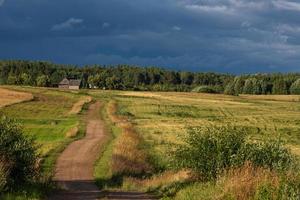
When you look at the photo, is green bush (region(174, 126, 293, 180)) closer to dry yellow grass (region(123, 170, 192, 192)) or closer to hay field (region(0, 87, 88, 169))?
dry yellow grass (region(123, 170, 192, 192))

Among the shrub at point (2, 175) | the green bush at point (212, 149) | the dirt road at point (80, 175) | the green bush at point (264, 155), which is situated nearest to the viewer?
the shrub at point (2, 175)

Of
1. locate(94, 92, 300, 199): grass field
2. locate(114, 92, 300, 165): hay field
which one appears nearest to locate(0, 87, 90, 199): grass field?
locate(94, 92, 300, 199): grass field

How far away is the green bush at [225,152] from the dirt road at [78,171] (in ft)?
14.0

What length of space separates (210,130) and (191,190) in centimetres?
549

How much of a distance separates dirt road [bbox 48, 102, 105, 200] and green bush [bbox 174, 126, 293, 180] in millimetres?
4269

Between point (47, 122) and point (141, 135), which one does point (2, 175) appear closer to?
point (141, 135)

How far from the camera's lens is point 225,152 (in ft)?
80.3

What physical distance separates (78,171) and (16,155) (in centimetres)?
801

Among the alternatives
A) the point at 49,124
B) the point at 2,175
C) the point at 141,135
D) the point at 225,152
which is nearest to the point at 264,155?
the point at 225,152

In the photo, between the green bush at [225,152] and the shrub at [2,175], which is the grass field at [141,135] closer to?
the green bush at [225,152]

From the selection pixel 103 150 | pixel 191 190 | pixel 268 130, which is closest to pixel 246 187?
pixel 191 190

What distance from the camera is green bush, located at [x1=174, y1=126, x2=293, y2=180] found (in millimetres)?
23891

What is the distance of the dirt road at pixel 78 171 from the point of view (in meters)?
22.0

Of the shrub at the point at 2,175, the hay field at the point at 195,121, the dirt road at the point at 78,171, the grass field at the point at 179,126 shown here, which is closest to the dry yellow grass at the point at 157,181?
the grass field at the point at 179,126
